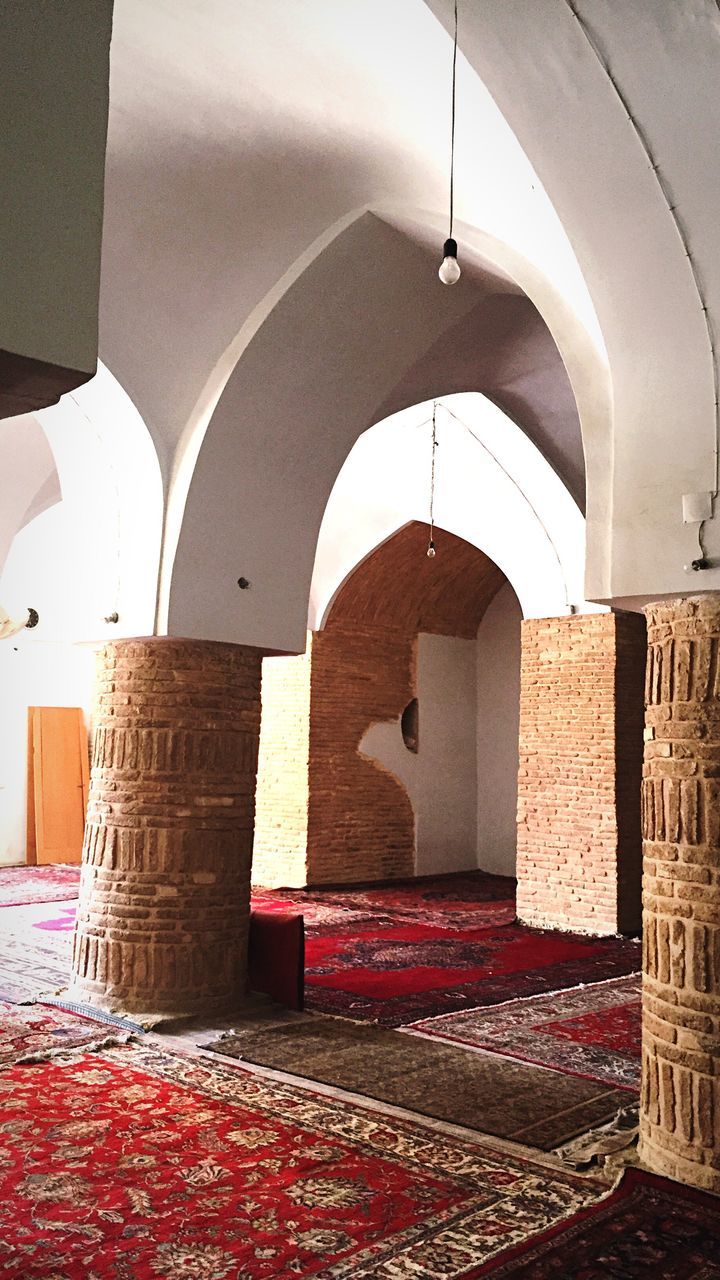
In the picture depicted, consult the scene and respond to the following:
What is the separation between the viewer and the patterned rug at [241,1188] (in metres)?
3.39

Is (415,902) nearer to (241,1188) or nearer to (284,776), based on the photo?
(284,776)

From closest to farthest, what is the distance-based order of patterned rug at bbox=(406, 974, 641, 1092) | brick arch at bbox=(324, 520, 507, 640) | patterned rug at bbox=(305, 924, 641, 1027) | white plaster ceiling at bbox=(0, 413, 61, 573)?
patterned rug at bbox=(406, 974, 641, 1092)
patterned rug at bbox=(305, 924, 641, 1027)
white plaster ceiling at bbox=(0, 413, 61, 573)
brick arch at bbox=(324, 520, 507, 640)

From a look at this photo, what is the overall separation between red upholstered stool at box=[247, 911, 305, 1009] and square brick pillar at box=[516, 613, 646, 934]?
12.3ft

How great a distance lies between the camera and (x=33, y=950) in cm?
819

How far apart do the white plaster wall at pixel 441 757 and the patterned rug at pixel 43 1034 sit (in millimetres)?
7438

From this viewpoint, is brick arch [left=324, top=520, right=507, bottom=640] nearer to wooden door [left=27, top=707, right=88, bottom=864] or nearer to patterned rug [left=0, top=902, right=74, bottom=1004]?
wooden door [left=27, top=707, right=88, bottom=864]

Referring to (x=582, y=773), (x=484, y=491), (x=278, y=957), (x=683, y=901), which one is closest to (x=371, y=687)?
(x=484, y=491)

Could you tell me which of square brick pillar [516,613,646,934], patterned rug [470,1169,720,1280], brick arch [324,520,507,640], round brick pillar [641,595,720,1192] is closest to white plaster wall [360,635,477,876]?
brick arch [324,520,507,640]

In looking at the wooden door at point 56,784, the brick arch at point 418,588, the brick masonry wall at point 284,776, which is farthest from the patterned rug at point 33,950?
the brick arch at point 418,588

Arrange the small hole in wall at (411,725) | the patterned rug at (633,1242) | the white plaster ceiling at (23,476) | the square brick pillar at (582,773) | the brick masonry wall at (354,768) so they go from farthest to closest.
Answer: the small hole in wall at (411,725) → the brick masonry wall at (354,768) → the white plaster ceiling at (23,476) → the square brick pillar at (582,773) → the patterned rug at (633,1242)

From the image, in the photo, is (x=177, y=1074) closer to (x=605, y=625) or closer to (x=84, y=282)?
(x=84, y=282)

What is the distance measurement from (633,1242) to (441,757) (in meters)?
10.8

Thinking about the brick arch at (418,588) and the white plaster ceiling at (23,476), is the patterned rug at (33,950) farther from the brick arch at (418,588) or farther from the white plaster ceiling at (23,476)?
the brick arch at (418,588)

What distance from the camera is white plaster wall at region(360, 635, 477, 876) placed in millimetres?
13750
